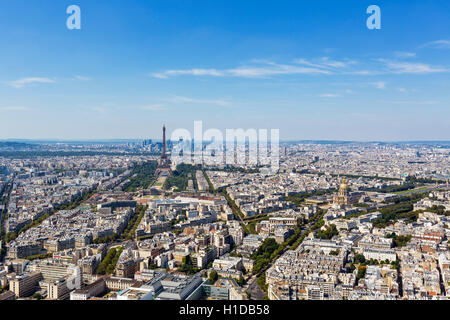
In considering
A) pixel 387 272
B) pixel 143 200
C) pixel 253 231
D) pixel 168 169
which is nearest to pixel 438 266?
pixel 387 272

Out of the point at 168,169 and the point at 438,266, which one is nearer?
the point at 438,266

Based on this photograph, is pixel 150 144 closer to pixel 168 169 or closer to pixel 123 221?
pixel 168 169

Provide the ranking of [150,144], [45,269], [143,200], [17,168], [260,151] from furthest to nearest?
[150,144], [260,151], [17,168], [143,200], [45,269]

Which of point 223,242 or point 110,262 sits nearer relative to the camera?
point 110,262

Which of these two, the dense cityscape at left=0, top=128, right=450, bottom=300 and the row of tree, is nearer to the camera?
the dense cityscape at left=0, top=128, right=450, bottom=300

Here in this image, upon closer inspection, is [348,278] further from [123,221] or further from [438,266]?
[123,221]

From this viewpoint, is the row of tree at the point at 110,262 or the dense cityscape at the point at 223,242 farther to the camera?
the row of tree at the point at 110,262
